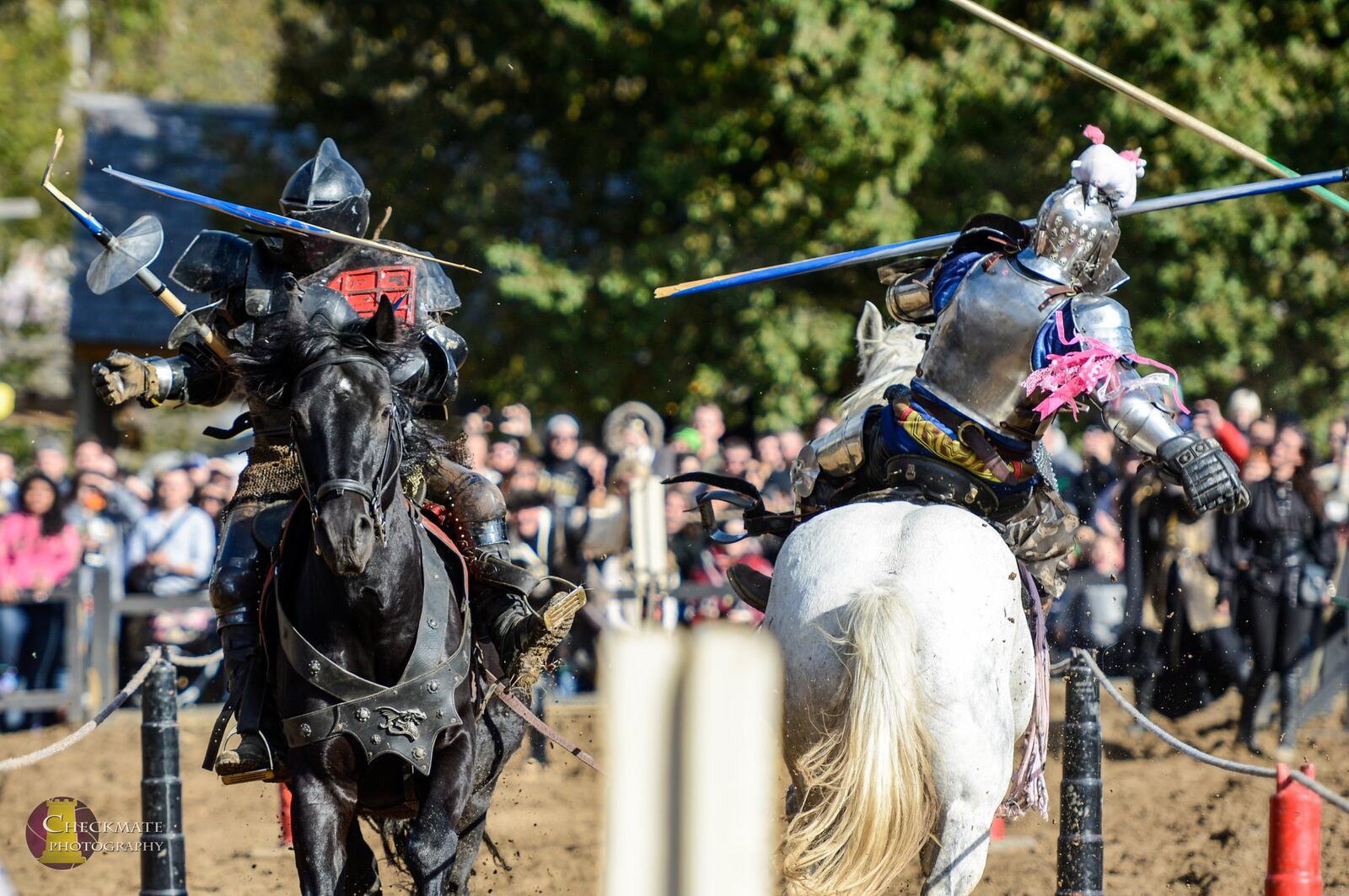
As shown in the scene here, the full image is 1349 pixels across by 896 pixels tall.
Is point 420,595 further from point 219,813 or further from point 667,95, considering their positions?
point 667,95

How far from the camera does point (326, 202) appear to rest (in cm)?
537

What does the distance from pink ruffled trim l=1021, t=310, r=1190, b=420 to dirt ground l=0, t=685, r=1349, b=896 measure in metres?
2.36

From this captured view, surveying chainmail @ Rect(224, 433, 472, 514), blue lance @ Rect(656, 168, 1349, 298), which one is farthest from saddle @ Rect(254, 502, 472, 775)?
blue lance @ Rect(656, 168, 1349, 298)

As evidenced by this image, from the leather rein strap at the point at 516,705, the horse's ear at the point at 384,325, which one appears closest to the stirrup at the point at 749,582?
the leather rein strap at the point at 516,705

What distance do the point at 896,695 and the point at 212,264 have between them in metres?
2.59

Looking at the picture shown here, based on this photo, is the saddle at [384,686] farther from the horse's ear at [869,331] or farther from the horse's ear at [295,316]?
the horse's ear at [869,331]

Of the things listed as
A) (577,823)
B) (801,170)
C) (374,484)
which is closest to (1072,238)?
(374,484)

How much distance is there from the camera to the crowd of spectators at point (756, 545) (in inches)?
398

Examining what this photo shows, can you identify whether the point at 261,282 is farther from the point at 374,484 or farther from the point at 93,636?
the point at 93,636

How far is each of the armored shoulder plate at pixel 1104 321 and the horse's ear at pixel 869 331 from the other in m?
1.76

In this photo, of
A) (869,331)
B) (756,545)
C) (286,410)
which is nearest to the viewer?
(286,410)

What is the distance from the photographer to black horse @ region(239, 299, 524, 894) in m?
4.11

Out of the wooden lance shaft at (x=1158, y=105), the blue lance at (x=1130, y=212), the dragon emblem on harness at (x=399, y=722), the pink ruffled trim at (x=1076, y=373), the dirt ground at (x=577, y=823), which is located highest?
the wooden lance shaft at (x=1158, y=105)

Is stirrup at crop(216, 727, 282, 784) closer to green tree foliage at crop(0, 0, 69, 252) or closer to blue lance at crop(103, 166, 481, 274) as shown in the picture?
blue lance at crop(103, 166, 481, 274)
